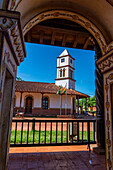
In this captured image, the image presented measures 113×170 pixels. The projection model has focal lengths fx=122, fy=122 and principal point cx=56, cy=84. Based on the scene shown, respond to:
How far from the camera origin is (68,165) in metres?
2.52

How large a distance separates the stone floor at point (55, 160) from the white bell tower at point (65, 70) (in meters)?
18.8

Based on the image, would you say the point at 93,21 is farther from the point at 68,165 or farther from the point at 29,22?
the point at 68,165

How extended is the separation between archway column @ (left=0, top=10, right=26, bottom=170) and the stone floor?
111 cm

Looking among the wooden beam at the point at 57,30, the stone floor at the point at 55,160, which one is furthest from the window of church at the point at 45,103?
the wooden beam at the point at 57,30

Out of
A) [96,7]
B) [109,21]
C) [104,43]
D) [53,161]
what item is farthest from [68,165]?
[96,7]

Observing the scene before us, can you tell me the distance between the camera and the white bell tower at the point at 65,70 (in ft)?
72.8

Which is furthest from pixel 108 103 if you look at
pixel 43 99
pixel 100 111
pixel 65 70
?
pixel 65 70

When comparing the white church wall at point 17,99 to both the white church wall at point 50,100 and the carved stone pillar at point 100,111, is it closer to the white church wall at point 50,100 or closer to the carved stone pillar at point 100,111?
the white church wall at point 50,100

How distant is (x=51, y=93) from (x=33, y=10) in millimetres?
→ 16824

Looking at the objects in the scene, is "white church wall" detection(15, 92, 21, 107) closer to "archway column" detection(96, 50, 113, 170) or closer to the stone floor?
the stone floor

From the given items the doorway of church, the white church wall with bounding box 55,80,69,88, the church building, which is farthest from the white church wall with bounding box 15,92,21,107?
the white church wall with bounding box 55,80,69,88

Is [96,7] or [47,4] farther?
[47,4]

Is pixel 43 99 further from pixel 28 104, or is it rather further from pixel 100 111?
pixel 100 111

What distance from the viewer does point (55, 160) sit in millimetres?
2760
